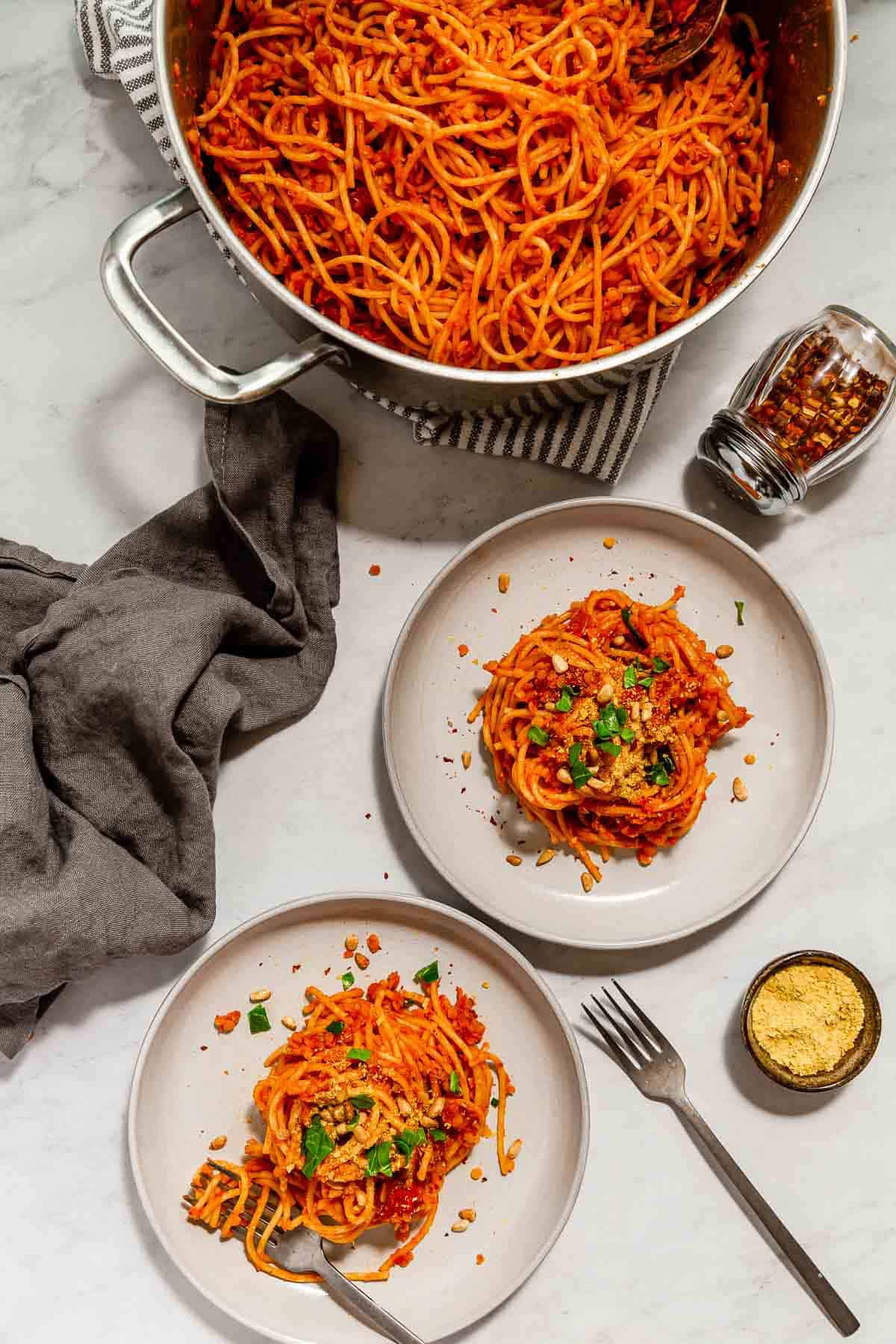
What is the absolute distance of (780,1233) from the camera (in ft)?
7.07

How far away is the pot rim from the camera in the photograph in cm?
169

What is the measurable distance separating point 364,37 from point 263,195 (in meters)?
0.29

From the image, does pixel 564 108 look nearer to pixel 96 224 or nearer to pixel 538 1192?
pixel 96 224

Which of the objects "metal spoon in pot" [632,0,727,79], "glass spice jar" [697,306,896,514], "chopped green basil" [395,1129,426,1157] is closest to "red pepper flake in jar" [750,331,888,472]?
"glass spice jar" [697,306,896,514]

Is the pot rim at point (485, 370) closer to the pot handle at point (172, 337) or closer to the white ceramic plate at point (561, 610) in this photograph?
the pot handle at point (172, 337)

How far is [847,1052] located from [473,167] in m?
1.70

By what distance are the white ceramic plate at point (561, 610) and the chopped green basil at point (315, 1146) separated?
1.68 ft

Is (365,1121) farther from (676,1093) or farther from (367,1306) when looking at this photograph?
(676,1093)

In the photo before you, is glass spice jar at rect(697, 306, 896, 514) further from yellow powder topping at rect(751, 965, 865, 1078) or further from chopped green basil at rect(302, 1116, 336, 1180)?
chopped green basil at rect(302, 1116, 336, 1180)

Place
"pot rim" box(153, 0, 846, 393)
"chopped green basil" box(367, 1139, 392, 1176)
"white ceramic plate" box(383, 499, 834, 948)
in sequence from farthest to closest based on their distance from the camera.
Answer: "white ceramic plate" box(383, 499, 834, 948), "chopped green basil" box(367, 1139, 392, 1176), "pot rim" box(153, 0, 846, 393)

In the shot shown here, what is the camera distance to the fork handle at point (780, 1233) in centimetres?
216

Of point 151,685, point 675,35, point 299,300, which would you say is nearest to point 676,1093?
point 151,685

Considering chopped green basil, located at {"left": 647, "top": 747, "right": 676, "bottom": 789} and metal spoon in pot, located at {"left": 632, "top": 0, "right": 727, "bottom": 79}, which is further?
chopped green basil, located at {"left": 647, "top": 747, "right": 676, "bottom": 789}

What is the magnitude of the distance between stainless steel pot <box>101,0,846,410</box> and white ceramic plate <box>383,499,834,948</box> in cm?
46
